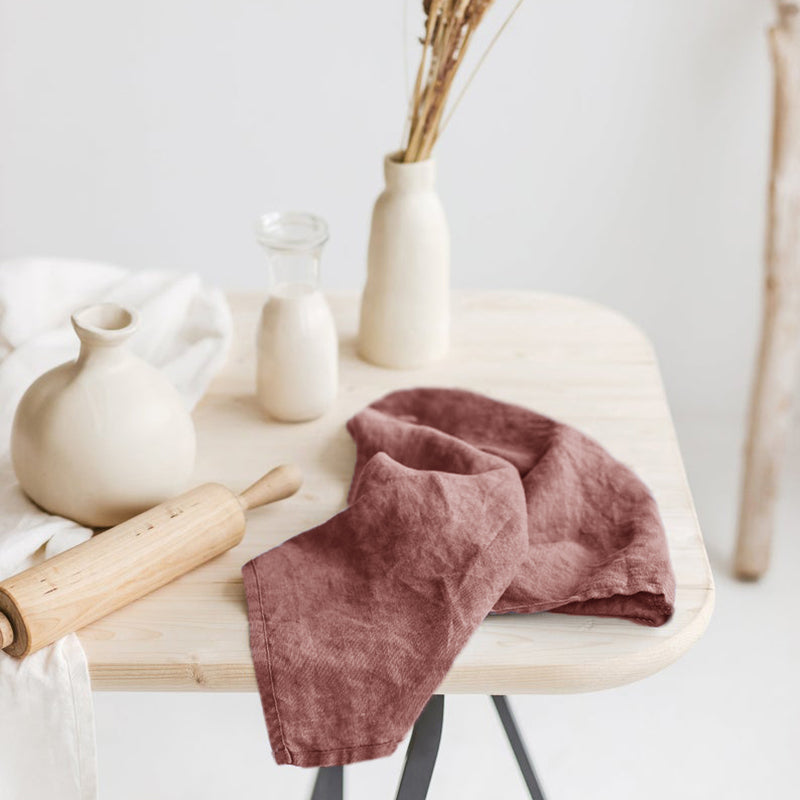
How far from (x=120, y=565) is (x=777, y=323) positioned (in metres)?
1.49

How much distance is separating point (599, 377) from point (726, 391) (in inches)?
52.0

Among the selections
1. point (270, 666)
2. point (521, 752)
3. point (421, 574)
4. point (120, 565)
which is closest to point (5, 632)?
point (120, 565)

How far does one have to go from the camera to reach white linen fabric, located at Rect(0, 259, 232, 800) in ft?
2.94

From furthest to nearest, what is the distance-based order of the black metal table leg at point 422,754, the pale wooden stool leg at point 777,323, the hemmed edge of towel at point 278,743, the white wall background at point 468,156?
the white wall background at point 468,156 < the pale wooden stool leg at point 777,323 < the black metal table leg at point 422,754 < the hemmed edge of towel at point 278,743

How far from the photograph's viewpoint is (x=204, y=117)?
224cm

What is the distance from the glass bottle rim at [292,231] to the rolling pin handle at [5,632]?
19.3 inches

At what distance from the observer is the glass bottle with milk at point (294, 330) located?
48.1 inches

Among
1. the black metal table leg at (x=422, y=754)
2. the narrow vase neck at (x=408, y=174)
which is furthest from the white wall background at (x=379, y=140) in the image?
the black metal table leg at (x=422, y=754)

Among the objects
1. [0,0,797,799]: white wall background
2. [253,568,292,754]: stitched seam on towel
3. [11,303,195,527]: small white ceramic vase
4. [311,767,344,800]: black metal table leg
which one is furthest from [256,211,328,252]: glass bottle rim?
[0,0,797,799]: white wall background

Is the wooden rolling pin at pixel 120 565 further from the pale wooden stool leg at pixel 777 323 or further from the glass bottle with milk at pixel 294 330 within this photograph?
the pale wooden stool leg at pixel 777 323

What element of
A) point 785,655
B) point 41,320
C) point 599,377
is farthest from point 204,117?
point 785,655

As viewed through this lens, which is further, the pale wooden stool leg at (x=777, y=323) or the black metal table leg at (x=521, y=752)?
the pale wooden stool leg at (x=777, y=323)

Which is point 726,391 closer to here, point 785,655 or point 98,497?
point 785,655

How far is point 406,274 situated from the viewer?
134 centimetres
